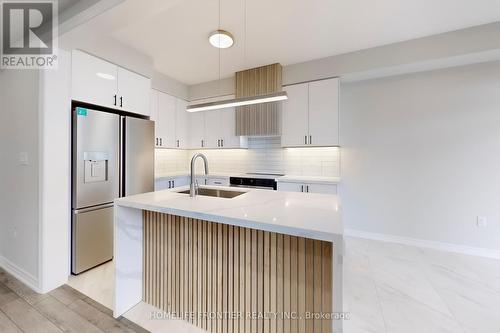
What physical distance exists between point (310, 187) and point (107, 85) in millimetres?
2948

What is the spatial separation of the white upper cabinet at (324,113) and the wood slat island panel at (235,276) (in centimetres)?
225

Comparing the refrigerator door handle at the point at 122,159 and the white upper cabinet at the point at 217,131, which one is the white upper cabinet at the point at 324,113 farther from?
the refrigerator door handle at the point at 122,159

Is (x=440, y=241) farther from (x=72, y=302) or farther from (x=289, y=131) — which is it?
(x=72, y=302)

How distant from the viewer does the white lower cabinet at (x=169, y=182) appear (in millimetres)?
3465

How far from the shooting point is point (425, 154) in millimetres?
3006

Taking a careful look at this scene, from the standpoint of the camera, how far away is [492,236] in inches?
105

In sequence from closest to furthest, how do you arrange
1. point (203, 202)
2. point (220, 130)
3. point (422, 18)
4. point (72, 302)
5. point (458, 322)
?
point (203, 202) → point (458, 322) → point (72, 302) → point (422, 18) → point (220, 130)

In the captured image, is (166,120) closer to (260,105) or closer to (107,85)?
(107,85)

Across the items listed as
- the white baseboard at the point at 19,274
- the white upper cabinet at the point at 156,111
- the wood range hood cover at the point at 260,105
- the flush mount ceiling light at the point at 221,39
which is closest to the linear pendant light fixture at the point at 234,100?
the flush mount ceiling light at the point at 221,39

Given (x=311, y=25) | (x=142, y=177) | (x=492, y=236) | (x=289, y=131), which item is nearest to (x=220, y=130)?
(x=289, y=131)

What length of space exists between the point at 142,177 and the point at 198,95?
2.12 meters

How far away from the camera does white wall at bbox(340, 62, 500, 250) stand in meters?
2.71

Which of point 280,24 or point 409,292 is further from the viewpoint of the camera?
point 280,24

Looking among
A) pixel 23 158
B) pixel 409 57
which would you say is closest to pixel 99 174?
pixel 23 158
